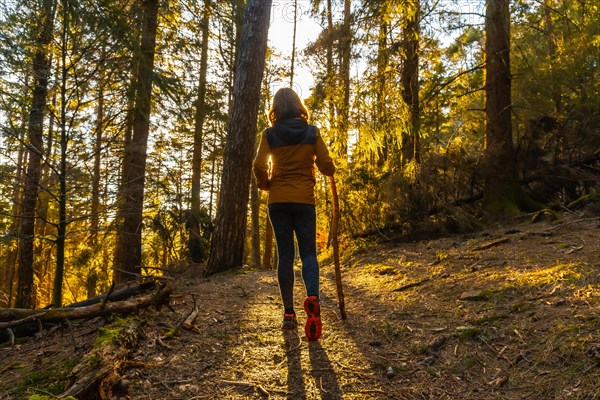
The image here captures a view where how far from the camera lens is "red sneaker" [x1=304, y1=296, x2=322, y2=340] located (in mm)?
3338

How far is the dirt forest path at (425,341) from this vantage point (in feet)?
7.84

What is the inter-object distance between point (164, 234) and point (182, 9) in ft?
18.2

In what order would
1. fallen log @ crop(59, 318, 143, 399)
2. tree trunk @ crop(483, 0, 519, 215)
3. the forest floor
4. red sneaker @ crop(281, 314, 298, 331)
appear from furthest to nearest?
tree trunk @ crop(483, 0, 519, 215), red sneaker @ crop(281, 314, 298, 331), the forest floor, fallen log @ crop(59, 318, 143, 399)

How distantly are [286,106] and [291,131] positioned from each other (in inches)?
10.5

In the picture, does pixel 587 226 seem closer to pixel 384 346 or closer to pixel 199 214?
pixel 384 346

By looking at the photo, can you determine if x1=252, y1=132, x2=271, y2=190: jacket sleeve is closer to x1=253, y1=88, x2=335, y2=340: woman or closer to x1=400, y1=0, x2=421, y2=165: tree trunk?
x1=253, y1=88, x2=335, y2=340: woman

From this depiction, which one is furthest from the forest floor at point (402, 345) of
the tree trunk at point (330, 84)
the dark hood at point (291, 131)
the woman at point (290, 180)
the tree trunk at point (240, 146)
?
the tree trunk at point (330, 84)

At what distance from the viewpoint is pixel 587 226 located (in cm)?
525

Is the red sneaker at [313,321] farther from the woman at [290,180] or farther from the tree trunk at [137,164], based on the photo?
the tree trunk at [137,164]

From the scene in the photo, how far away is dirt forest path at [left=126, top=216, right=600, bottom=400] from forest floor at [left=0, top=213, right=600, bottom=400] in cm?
1

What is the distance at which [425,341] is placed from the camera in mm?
3148

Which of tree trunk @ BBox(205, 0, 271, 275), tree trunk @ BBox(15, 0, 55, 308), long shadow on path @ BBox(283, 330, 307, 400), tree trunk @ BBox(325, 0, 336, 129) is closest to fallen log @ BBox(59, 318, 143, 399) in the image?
long shadow on path @ BBox(283, 330, 307, 400)

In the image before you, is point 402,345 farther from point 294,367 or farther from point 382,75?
point 382,75

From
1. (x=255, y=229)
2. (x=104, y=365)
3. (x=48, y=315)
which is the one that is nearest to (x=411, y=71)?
(x=48, y=315)
